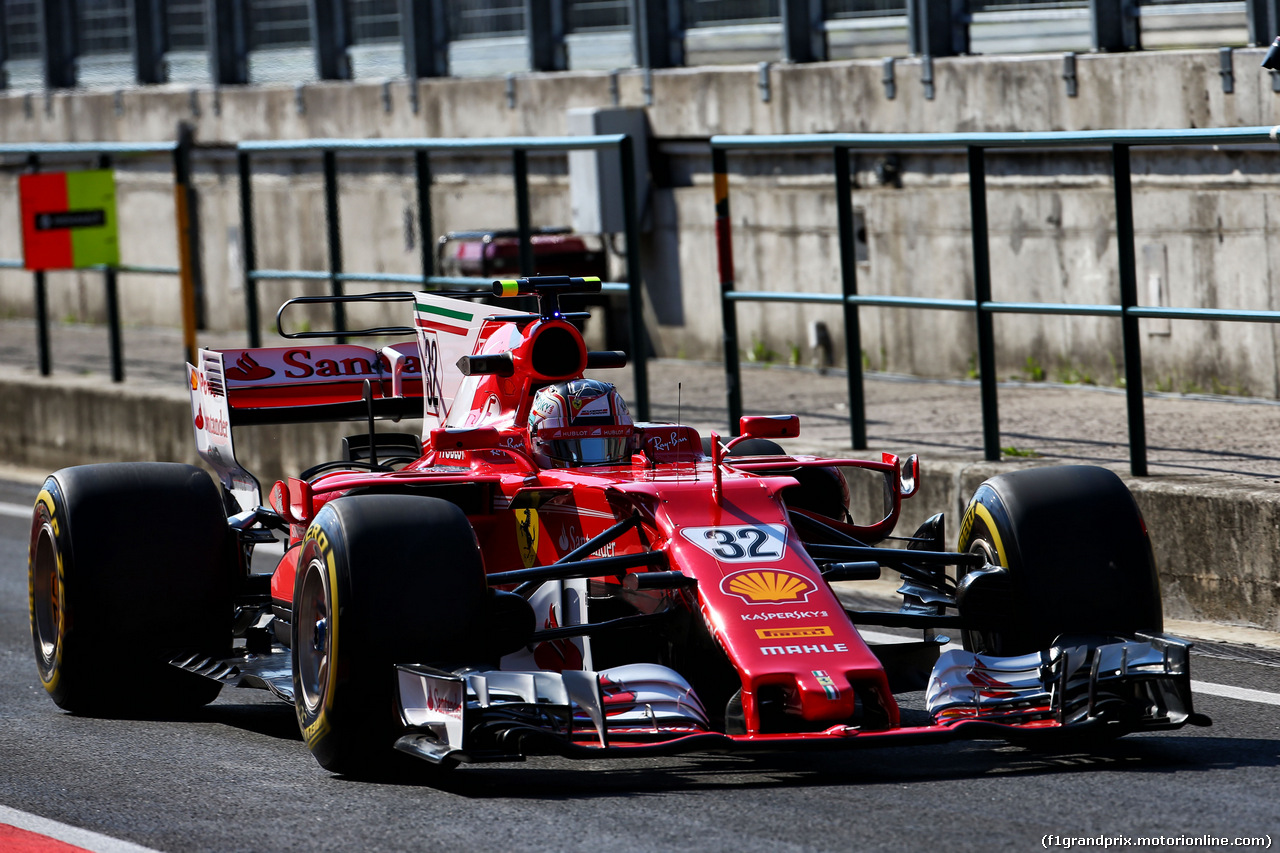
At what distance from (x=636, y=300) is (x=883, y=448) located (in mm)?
1783

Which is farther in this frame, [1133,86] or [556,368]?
[1133,86]

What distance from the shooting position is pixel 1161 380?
483 inches

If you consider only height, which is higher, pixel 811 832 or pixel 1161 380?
pixel 1161 380

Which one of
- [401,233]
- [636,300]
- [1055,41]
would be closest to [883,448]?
[636,300]

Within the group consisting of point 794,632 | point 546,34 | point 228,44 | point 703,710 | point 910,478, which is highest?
point 228,44

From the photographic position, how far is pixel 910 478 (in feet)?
23.8

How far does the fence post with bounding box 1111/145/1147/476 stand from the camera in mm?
8906

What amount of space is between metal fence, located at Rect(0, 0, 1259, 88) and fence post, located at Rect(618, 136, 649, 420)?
3.53 meters

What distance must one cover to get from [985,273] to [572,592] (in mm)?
3843

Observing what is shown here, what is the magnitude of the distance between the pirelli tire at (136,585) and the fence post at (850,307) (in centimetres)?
407

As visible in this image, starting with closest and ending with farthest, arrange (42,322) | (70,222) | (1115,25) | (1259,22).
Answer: (1259,22) < (1115,25) < (70,222) < (42,322)

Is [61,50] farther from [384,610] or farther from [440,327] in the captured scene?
[384,610]

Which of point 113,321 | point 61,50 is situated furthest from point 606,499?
point 61,50

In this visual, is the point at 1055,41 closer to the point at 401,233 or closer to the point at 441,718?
the point at 401,233
